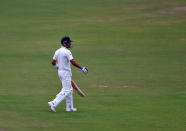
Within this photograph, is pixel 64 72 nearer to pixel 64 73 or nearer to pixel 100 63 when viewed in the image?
pixel 64 73

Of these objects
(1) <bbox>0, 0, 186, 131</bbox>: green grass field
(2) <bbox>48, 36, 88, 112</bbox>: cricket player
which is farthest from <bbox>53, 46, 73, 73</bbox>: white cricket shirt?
(1) <bbox>0, 0, 186, 131</bbox>: green grass field

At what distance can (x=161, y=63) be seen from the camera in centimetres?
2155

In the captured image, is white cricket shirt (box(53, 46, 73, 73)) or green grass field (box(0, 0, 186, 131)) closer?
green grass field (box(0, 0, 186, 131))

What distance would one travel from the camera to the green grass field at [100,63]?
39.0 feet

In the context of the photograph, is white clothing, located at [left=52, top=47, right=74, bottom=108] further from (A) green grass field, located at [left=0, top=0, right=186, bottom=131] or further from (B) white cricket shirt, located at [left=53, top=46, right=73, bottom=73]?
(A) green grass field, located at [left=0, top=0, right=186, bottom=131]

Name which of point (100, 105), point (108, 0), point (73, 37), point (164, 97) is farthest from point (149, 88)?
point (108, 0)

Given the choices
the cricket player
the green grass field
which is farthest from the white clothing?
the green grass field

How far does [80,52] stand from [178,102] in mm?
11110

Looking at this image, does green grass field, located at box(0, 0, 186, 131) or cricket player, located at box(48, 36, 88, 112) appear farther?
cricket player, located at box(48, 36, 88, 112)

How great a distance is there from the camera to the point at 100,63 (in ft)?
70.8

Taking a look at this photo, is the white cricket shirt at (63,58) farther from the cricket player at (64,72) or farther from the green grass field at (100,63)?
the green grass field at (100,63)

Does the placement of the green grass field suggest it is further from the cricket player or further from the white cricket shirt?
the white cricket shirt

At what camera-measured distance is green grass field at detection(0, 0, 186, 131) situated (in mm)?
11883

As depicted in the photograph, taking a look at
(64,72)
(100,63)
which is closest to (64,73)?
(64,72)
